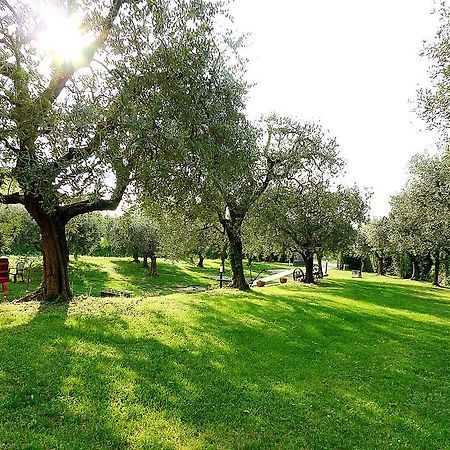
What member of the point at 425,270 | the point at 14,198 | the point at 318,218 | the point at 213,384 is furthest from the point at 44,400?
the point at 425,270

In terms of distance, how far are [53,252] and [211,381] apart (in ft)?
28.9

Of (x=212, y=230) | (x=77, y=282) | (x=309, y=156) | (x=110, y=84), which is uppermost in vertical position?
(x=309, y=156)

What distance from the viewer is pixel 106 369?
23.8 feet

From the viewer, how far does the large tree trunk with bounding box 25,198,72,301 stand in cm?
1309

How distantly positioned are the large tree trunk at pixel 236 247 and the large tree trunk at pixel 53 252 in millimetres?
9830

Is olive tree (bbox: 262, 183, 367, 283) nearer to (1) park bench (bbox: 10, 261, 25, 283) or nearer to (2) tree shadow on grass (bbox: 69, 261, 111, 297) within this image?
(2) tree shadow on grass (bbox: 69, 261, 111, 297)

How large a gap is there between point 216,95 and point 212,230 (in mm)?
13385

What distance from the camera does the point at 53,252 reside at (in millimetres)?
13414

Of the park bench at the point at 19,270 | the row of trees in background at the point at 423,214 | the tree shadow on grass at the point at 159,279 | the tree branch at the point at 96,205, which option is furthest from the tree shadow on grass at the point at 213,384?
the tree shadow on grass at the point at 159,279

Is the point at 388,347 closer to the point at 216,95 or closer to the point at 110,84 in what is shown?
the point at 216,95

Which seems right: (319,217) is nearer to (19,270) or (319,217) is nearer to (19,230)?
(19,270)

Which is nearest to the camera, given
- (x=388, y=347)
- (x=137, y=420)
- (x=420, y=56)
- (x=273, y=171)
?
(x=137, y=420)

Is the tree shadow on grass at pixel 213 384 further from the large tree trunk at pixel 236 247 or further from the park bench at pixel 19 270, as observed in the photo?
the park bench at pixel 19 270

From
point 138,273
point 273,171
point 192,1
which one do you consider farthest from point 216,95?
point 138,273
